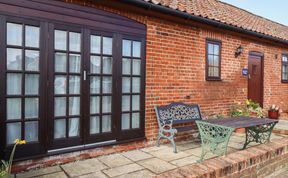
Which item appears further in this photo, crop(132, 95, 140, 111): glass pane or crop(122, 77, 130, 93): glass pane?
crop(132, 95, 140, 111): glass pane

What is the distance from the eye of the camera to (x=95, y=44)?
14.2ft

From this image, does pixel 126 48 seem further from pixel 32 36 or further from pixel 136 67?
pixel 32 36

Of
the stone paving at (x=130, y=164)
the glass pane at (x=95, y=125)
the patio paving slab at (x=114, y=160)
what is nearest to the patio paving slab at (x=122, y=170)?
the stone paving at (x=130, y=164)

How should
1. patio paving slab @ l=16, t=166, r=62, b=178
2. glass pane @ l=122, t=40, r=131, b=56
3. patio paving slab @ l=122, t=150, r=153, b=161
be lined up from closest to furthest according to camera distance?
1. patio paving slab @ l=16, t=166, r=62, b=178
2. patio paving slab @ l=122, t=150, r=153, b=161
3. glass pane @ l=122, t=40, r=131, b=56

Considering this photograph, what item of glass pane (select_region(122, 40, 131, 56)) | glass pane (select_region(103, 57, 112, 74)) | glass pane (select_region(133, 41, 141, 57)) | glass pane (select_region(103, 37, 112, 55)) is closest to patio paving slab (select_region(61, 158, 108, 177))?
glass pane (select_region(103, 57, 112, 74))

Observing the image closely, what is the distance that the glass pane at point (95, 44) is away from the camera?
4.28 m

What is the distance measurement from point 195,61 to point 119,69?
233cm

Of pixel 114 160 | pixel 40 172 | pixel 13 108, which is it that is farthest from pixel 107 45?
pixel 40 172

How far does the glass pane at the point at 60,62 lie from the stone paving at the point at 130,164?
1640mm

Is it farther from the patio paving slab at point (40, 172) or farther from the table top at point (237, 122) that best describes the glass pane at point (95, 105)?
the table top at point (237, 122)

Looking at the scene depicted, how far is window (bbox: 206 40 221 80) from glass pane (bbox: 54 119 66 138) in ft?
13.1

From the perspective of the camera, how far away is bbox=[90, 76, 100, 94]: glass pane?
4.30m

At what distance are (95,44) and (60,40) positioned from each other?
648 mm

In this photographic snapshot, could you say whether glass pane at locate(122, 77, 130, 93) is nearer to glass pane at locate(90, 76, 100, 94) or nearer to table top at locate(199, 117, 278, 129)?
glass pane at locate(90, 76, 100, 94)
